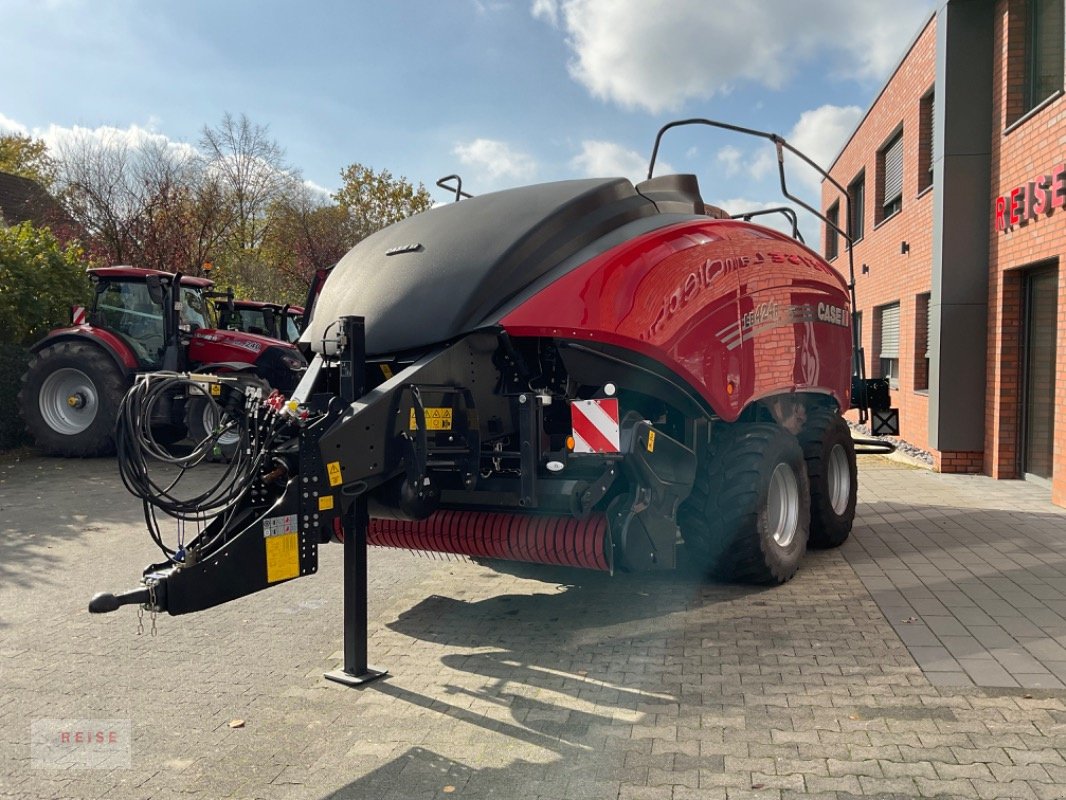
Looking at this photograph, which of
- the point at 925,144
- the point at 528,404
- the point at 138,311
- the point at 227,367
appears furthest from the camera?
the point at 925,144

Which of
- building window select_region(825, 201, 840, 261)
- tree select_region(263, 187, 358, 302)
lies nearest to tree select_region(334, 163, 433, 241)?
tree select_region(263, 187, 358, 302)

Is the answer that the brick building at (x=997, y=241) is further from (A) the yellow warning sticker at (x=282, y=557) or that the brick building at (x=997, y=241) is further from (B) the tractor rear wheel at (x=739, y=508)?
(A) the yellow warning sticker at (x=282, y=557)

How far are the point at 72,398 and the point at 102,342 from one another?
2.89 feet

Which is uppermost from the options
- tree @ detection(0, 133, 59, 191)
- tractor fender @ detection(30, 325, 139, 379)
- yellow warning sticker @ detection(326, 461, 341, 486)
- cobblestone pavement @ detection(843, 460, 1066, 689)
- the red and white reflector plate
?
tree @ detection(0, 133, 59, 191)

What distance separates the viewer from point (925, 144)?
13484mm

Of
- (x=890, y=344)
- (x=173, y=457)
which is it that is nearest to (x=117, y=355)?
(x=173, y=457)

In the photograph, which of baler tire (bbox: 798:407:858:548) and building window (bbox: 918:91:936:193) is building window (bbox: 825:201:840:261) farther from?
baler tire (bbox: 798:407:858:548)

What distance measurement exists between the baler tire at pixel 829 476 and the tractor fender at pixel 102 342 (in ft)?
28.6

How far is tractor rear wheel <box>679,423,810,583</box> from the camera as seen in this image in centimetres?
552

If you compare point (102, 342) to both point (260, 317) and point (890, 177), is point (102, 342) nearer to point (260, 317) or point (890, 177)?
point (260, 317)

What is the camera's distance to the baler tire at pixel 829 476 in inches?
271

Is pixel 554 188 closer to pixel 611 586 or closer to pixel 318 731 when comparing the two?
pixel 611 586

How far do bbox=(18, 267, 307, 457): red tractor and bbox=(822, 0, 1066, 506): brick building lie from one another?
808 centimetres

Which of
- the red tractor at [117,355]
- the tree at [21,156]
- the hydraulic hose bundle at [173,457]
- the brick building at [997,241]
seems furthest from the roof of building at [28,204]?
the hydraulic hose bundle at [173,457]
